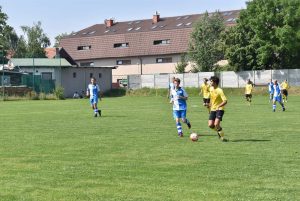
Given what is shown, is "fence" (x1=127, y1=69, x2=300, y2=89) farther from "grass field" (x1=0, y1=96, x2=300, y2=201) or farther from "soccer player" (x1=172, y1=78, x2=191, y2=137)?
"soccer player" (x1=172, y1=78, x2=191, y2=137)

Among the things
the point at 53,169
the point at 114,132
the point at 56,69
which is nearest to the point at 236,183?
the point at 53,169

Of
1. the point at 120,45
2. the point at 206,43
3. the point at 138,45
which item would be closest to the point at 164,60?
the point at 138,45

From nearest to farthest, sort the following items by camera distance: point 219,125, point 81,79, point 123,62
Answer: point 219,125 → point 81,79 → point 123,62

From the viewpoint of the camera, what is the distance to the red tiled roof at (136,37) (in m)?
84.8

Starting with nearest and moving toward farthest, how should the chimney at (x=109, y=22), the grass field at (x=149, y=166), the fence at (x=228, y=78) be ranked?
the grass field at (x=149, y=166) < the fence at (x=228, y=78) < the chimney at (x=109, y=22)

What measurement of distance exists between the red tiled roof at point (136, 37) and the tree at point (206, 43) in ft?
25.7

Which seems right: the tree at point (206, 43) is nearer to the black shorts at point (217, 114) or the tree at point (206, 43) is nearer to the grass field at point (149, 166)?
the grass field at point (149, 166)

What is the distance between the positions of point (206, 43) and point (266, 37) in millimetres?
10343

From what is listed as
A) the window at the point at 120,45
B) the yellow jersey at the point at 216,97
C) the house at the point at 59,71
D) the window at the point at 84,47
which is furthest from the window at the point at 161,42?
the yellow jersey at the point at 216,97

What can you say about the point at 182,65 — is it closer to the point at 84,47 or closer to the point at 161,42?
the point at 161,42

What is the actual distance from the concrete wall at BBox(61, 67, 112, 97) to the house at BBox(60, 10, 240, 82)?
9.80 metres

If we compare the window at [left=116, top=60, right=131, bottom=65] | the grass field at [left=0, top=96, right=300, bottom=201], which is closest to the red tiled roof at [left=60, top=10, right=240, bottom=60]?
the window at [left=116, top=60, right=131, bottom=65]

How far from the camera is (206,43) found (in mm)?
72750

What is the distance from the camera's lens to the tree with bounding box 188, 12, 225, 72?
72.8 m
